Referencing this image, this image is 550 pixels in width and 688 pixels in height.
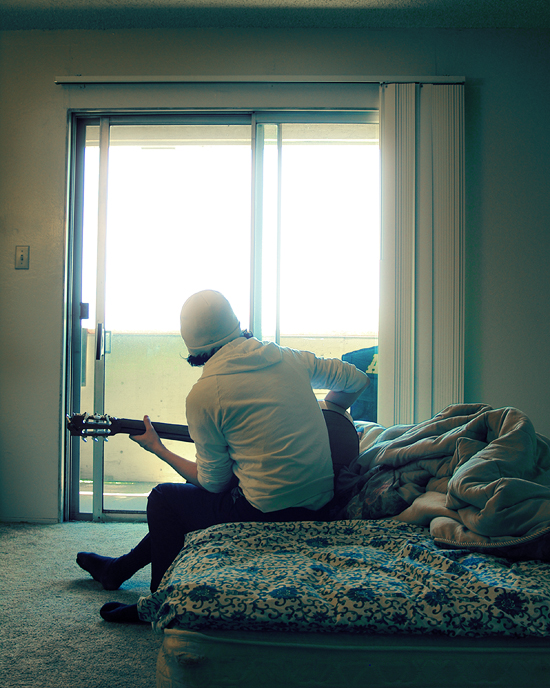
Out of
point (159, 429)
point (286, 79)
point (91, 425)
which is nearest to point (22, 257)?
point (91, 425)

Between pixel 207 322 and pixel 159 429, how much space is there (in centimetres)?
52

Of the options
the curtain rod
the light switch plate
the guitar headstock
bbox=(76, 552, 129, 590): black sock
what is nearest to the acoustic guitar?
the guitar headstock

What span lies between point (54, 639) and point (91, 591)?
349 millimetres

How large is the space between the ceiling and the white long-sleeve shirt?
2128 millimetres

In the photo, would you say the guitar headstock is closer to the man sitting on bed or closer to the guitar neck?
the guitar neck

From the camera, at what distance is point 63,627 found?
145cm

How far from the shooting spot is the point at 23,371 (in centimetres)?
267

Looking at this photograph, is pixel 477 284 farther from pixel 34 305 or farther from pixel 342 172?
pixel 34 305

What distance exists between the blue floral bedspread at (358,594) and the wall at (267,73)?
1.90m

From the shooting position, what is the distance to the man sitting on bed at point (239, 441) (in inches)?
48.1

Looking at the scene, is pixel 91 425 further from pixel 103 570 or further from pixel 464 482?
pixel 464 482

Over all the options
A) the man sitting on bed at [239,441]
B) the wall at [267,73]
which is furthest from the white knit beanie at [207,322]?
the wall at [267,73]

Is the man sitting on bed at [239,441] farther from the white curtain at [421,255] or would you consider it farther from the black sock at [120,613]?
the white curtain at [421,255]

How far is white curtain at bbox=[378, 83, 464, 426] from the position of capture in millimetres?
2543
